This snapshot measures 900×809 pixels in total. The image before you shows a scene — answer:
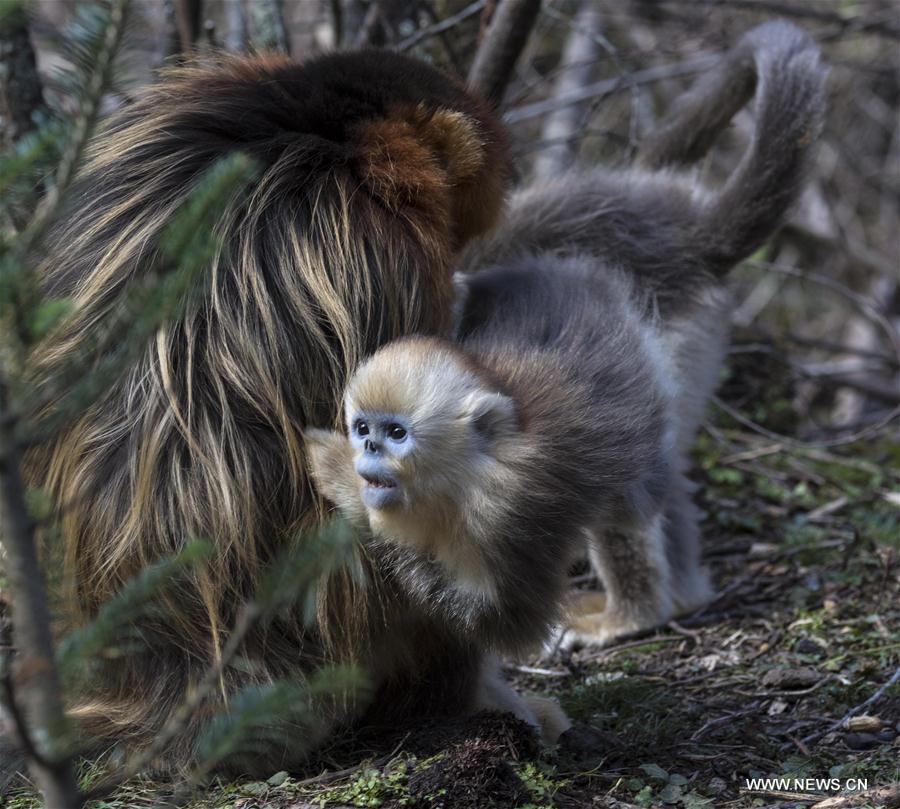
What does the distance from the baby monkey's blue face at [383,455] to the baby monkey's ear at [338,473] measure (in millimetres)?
73

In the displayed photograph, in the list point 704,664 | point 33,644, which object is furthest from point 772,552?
point 33,644

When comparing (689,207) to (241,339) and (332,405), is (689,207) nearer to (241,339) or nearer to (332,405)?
(332,405)

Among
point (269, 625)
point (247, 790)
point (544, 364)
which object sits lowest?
point (247, 790)

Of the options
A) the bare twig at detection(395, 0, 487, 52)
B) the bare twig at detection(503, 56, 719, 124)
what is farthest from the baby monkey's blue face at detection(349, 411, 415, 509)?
the bare twig at detection(503, 56, 719, 124)

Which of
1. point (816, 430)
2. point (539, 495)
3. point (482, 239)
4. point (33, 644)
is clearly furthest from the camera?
point (816, 430)

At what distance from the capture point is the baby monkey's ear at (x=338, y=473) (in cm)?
281

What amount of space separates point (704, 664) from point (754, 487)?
5.20 ft

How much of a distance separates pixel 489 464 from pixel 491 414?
126 mm

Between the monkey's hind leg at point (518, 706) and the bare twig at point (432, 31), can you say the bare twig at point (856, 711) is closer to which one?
the monkey's hind leg at point (518, 706)

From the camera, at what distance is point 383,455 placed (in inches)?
107

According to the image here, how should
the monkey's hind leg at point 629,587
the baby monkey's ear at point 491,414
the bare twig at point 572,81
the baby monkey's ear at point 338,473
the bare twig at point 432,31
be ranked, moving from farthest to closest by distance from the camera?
the bare twig at point 572,81, the bare twig at point 432,31, the monkey's hind leg at point 629,587, the baby monkey's ear at point 338,473, the baby monkey's ear at point 491,414

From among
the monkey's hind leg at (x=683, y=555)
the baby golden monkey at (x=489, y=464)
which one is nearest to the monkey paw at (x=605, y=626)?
the monkey's hind leg at (x=683, y=555)

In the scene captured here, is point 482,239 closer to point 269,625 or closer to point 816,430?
point 269,625

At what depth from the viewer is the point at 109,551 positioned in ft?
9.13
